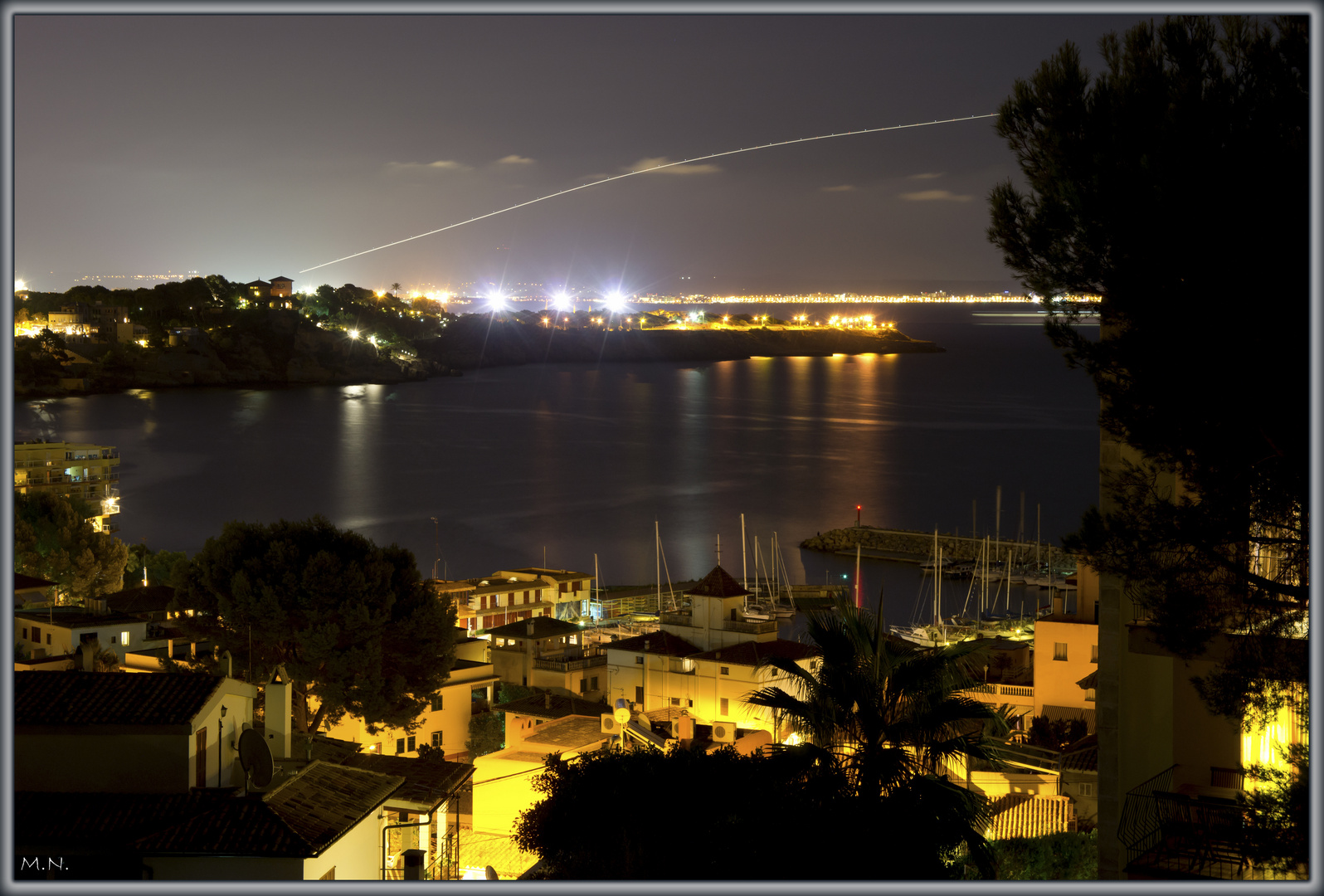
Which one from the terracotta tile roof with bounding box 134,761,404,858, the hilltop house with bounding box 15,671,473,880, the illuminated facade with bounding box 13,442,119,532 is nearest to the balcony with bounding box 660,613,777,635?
the hilltop house with bounding box 15,671,473,880

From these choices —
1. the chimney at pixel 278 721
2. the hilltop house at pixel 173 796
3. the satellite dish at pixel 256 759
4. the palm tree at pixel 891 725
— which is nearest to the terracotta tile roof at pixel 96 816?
the hilltop house at pixel 173 796

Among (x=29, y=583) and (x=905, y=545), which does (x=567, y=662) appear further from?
(x=905, y=545)

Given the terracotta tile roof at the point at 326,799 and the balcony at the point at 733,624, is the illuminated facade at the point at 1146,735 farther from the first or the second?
the balcony at the point at 733,624

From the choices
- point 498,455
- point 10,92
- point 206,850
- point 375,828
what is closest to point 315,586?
point 375,828

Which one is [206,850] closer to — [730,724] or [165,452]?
[730,724]

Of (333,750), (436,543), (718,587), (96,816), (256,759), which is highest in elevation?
(256,759)

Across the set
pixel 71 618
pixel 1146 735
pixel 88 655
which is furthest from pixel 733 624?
pixel 1146 735

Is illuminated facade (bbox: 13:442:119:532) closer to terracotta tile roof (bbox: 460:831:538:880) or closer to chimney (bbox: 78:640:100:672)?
chimney (bbox: 78:640:100:672)
